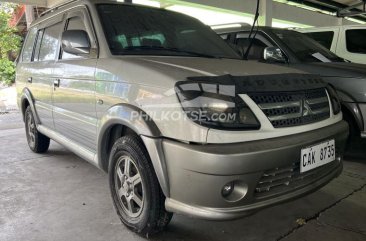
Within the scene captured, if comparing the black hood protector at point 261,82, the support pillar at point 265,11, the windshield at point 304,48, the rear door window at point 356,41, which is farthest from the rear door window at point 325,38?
the support pillar at point 265,11

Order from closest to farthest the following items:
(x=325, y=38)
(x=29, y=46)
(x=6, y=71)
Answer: (x=29, y=46) → (x=325, y=38) → (x=6, y=71)

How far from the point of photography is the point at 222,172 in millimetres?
1928

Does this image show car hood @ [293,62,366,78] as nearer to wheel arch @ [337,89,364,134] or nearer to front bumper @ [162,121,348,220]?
wheel arch @ [337,89,364,134]

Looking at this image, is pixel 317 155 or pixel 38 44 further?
pixel 38 44

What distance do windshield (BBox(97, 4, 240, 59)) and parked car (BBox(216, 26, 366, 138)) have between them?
127 cm

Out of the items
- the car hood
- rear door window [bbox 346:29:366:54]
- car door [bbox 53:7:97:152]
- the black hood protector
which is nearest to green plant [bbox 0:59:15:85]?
car door [bbox 53:7:97:152]

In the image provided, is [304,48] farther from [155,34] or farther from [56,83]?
[56,83]

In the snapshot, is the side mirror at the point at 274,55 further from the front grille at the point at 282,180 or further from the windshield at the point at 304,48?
the front grille at the point at 282,180

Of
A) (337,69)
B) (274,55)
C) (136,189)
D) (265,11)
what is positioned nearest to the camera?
(136,189)

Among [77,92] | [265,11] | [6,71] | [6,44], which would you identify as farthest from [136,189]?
[6,44]

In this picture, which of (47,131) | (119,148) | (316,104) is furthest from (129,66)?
(47,131)

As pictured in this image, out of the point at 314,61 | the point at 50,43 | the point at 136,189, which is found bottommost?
the point at 136,189

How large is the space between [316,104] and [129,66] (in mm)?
1299

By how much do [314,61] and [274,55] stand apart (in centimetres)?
53
